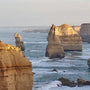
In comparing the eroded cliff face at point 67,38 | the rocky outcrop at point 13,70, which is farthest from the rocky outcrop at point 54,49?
the rocky outcrop at point 13,70

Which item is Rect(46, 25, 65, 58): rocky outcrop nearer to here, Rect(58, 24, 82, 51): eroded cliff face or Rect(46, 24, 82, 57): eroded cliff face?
Rect(46, 24, 82, 57): eroded cliff face

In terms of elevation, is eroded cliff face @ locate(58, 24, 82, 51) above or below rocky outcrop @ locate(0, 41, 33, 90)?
below

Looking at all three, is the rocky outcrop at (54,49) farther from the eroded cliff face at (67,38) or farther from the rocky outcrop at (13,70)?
the rocky outcrop at (13,70)

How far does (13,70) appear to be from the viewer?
2416 centimetres

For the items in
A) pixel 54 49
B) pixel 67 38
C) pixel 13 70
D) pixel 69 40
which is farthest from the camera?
pixel 67 38

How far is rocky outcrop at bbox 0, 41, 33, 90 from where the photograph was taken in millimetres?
23781

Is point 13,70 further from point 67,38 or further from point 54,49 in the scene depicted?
point 67,38

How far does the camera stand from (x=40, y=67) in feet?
228

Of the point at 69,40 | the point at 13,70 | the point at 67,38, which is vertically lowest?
the point at 69,40

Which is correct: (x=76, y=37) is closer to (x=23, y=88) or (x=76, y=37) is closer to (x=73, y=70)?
(x=73, y=70)

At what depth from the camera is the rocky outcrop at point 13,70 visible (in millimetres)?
23781

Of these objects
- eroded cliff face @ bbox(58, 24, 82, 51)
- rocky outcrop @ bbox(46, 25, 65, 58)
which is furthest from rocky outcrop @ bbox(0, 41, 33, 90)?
eroded cliff face @ bbox(58, 24, 82, 51)

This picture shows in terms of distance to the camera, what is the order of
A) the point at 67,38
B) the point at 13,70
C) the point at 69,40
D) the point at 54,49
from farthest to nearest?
the point at 67,38, the point at 69,40, the point at 54,49, the point at 13,70

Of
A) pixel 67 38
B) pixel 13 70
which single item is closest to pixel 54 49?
pixel 67 38
